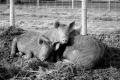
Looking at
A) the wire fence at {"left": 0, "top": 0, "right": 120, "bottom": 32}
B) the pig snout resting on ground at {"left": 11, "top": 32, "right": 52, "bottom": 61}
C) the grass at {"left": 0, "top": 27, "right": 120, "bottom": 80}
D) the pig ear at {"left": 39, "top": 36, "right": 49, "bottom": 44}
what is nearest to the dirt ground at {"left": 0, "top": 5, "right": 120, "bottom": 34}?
the wire fence at {"left": 0, "top": 0, "right": 120, "bottom": 32}

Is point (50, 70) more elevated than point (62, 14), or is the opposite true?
point (62, 14)

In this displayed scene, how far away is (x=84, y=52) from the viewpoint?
21.3 ft

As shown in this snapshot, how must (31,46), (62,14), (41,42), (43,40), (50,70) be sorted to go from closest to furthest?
(50,70) → (43,40) → (41,42) → (31,46) → (62,14)

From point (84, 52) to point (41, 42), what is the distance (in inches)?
41.7

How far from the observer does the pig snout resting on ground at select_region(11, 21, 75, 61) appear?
6512mm

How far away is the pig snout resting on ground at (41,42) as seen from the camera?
21.4 feet

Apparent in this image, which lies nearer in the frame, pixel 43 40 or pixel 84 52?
pixel 84 52

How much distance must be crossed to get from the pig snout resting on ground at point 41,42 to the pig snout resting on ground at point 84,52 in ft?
1.07

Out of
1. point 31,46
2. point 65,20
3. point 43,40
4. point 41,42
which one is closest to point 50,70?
point 43,40

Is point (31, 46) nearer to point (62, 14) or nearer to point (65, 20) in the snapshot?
point (65, 20)

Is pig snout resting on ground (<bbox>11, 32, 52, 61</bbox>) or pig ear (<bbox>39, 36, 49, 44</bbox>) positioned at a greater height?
pig ear (<bbox>39, 36, 49, 44</bbox>)

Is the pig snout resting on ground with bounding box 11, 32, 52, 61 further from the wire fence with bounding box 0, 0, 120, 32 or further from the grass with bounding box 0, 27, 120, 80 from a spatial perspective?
the wire fence with bounding box 0, 0, 120, 32

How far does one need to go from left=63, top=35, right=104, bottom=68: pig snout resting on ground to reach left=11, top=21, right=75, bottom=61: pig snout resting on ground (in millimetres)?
327

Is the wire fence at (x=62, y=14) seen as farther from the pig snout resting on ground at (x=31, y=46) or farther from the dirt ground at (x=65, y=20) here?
the pig snout resting on ground at (x=31, y=46)
